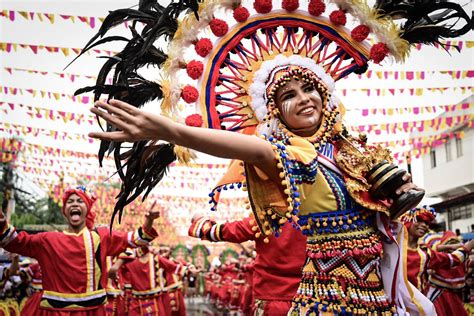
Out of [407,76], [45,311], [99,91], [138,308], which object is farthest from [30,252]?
[407,76]

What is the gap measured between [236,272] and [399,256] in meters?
19.5

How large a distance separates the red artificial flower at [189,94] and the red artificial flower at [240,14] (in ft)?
1.87

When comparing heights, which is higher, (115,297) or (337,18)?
(337,18)

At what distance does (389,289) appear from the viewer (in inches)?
115

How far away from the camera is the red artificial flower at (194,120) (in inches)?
139

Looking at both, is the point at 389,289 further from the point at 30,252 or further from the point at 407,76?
the point at 407,76

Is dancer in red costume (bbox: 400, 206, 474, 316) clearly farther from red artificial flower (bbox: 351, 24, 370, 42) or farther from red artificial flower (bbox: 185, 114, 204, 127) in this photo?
red artificial flower (bbox: 185, 114, 204, 127)

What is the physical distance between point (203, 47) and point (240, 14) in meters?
0.34

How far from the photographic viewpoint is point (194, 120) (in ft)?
11.6

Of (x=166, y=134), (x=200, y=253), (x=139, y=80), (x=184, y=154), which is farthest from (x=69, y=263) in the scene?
(x=200, y=253)

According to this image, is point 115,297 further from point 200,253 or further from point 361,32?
point 200,253

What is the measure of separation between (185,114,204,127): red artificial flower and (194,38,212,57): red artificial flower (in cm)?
45

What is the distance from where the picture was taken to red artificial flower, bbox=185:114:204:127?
353 centimetres

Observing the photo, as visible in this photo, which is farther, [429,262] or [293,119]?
[429,262]
